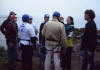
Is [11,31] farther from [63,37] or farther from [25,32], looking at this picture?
[63,37]

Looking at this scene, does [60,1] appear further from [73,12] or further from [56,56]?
[56,56]

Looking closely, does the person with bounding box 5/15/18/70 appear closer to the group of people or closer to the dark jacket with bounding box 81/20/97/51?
→ the group of people

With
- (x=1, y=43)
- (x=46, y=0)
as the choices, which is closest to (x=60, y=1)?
(x=46, y=0)

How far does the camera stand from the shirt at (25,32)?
926 centimetres

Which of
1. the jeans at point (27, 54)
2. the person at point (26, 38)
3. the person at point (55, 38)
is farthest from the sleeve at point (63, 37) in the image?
the jeans at point (27, 54)

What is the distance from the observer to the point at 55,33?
887 cm

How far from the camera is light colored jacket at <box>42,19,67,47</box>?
8828 millimetres

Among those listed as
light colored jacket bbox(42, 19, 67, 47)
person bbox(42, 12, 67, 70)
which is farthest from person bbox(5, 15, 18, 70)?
light colored jacket bbox(42, 19, 67, 47)

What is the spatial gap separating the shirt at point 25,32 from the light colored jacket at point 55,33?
490mm

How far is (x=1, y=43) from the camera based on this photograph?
13719 mm

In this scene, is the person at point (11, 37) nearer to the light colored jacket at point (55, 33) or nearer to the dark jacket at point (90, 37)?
the light colored jacket at point (55, 33)

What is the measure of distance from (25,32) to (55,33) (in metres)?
0.90

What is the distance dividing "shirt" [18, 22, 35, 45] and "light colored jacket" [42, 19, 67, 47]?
0.49m

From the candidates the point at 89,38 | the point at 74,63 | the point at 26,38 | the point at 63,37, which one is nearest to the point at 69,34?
the point at 63,37
